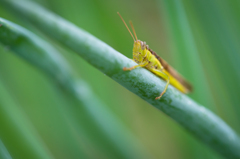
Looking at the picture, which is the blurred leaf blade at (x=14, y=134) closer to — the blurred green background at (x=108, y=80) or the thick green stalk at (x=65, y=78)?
the blurred green background at (x=108, y=80)

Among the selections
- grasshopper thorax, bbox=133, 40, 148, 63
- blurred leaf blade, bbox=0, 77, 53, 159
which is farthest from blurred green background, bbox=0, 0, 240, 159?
grasshopper thorax, bbox=133, 40, 148, 63

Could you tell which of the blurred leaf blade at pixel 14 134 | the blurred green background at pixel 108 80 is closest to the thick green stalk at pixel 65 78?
the blurred green background at pixel 108 80

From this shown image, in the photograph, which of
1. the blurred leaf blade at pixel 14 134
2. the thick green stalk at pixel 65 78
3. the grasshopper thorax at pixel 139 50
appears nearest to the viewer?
the thick green stalk at pixel 65 78

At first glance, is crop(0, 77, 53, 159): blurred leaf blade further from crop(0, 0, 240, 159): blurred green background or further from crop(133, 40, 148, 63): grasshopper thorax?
crop(133, 40, 148, 63): grasshopper thorax

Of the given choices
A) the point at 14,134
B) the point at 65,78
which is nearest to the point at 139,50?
Answer: the point at 65,78

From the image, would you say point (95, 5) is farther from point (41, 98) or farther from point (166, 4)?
point (41, 98)
